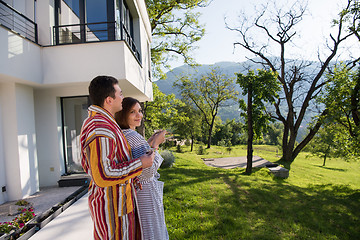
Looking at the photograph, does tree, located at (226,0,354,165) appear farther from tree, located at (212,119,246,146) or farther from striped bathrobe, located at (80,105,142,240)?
tree, located at (212,119,246,146)

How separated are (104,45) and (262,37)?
50.2ft

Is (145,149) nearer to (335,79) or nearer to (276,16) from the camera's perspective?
(335,79)

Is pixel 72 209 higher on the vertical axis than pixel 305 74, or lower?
lower

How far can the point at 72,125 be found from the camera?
793cm

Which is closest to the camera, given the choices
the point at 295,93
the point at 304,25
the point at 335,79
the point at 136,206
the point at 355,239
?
the point at 136,206

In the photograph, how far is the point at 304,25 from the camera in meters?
16.9

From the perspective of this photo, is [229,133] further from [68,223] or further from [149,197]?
[149,197]

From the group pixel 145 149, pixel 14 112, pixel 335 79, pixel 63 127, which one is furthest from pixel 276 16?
pixel 145 149

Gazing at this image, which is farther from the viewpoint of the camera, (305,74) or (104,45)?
(305,74)

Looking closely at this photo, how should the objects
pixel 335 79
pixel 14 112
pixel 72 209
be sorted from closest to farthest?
1. pixel 72 209
2. pixel 14 112
3. pixel 335 79

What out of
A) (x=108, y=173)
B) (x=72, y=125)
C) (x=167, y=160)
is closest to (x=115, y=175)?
(x=108, y=173)

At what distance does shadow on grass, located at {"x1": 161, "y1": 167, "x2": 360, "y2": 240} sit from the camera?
460cm

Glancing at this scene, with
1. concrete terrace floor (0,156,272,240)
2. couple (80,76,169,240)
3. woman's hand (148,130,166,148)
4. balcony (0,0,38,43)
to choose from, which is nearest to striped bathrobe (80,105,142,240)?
couple (80,76,169,240)

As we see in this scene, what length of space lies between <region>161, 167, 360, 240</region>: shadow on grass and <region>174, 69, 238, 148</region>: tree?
23.3 m
